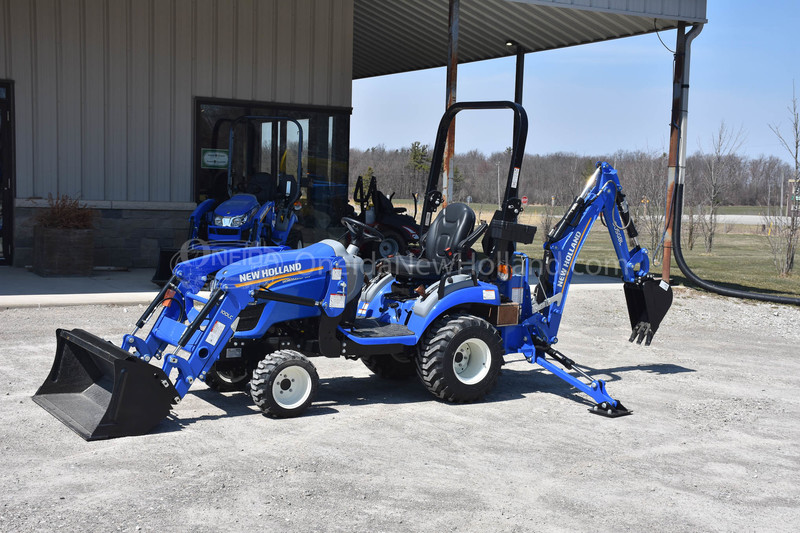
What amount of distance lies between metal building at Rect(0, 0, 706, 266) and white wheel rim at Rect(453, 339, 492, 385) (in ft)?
22.3

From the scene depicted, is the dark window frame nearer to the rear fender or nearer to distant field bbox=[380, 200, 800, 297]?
distant field bbox=[380, 200, 800, 297]

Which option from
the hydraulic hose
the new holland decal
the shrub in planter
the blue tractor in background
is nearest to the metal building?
the blue tractor in background

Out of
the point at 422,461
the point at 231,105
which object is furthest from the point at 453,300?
the point at 231,105

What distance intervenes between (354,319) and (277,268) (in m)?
0.76

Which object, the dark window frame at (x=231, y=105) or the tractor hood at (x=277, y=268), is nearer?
the tractor hood at (x=277, y=268)

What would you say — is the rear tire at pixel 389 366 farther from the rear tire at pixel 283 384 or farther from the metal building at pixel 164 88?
the metal building at pixel 164 88

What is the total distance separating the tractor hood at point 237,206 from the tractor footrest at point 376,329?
5541 millimetres

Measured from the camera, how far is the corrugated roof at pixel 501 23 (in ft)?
42.5

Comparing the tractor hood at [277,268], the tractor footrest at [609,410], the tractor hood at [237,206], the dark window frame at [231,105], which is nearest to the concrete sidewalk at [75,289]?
the tractor hood at [237,206]

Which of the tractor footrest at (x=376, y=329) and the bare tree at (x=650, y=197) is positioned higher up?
the bare tree at (x=650, y=197)

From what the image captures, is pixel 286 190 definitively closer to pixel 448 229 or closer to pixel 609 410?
pixel 448 229

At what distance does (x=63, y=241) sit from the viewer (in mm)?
11961

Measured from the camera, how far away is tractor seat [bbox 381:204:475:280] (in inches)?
268

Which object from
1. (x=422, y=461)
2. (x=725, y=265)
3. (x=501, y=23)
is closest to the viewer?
(x=422, y=461)
